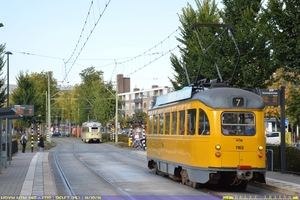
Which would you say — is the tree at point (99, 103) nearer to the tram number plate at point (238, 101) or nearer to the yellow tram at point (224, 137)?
the yellow tram at point (224, 137)

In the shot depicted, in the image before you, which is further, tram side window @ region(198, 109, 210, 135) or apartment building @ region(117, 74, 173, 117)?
apartment building @ region(117, 74, 173, 117)

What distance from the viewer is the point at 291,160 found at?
22.1 m

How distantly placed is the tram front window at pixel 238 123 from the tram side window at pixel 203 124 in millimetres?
447

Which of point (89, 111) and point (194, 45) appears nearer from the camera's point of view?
point (194, 45)

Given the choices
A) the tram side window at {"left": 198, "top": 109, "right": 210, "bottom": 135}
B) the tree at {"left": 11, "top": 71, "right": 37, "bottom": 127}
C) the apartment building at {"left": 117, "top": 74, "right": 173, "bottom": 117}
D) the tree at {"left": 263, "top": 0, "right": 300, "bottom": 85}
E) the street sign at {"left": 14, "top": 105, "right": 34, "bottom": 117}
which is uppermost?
the apartment building at {"left": 117, "top": 74, "right": 173, "bottom": 117}

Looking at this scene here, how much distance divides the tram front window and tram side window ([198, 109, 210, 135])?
1.47 ft

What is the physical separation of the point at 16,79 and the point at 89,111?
3165 centimetres

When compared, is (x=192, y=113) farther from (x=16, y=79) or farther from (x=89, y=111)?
(x=89, y=111)

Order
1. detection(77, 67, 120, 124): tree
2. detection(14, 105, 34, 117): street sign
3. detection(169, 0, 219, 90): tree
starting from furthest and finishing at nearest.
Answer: detection(77, 67, 120, 124): tree < detection(14, 105, 34, 117): street sign < detection(169, 0, 219, 90): tree

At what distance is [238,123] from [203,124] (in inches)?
39.8

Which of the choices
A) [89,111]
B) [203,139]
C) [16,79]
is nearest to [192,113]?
[203,139]

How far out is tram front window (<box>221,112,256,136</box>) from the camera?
1683 cm

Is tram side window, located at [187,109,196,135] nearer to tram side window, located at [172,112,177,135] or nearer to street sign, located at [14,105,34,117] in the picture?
tram side window, located at [172,112,177,135]

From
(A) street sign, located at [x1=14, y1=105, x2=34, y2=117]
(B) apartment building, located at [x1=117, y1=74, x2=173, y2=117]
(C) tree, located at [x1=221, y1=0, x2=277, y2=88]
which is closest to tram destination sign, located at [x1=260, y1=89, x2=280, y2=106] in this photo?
(C) tree, located at [x1=221, y1=0, x2=277, y2=88]
